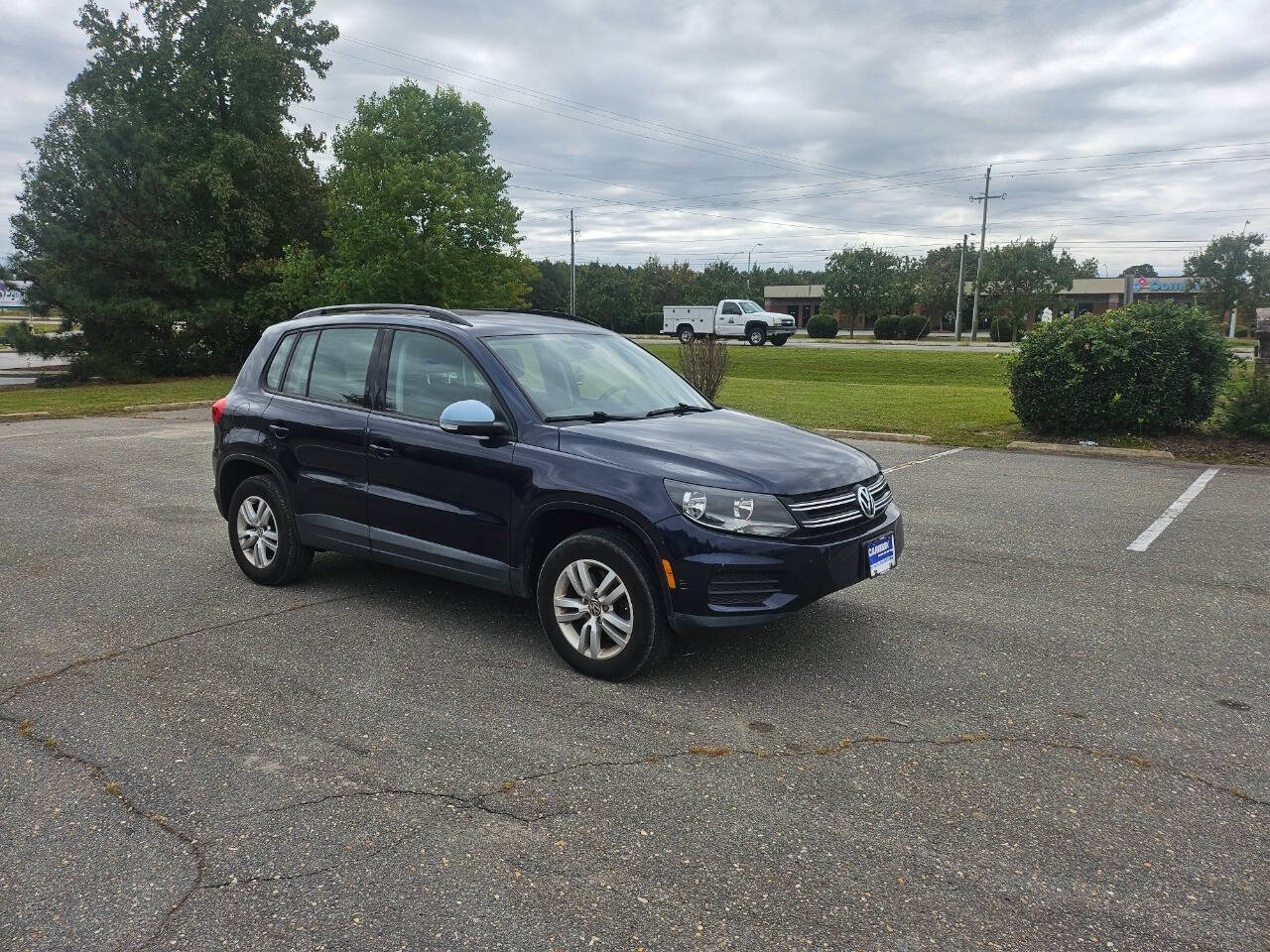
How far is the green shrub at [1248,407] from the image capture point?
38.8 ft

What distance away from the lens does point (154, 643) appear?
197 inches

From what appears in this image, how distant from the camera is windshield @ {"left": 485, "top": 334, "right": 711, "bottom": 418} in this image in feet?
16.3

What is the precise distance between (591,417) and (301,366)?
2.12 meters

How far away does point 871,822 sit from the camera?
3209mm

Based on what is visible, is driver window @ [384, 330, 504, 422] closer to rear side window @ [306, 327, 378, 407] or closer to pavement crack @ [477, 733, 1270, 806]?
rear side window @ [306, 327, 378, 407]

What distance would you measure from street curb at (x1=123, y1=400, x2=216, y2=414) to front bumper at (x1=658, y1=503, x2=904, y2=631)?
17.2 m

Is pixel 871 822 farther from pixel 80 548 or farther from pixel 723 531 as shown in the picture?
pixel 80 548

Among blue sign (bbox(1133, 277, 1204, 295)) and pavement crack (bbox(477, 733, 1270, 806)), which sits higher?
blue sign (bbox(1133, 277, 1204, 295))

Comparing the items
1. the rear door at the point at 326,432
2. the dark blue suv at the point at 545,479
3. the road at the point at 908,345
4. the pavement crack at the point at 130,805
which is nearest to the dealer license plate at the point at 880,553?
the dark blue suv at the point at 545,479

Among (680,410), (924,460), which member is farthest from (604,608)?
(924,460)

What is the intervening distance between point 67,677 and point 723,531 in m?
3.23

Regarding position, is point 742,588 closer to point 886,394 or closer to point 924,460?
point 924,460

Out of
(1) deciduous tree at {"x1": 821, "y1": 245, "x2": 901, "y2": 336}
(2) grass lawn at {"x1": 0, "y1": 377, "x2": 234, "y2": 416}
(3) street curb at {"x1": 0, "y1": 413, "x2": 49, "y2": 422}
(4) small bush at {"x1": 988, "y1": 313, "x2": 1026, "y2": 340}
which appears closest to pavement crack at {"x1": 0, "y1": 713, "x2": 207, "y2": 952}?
(3) street curb at {"x1": 0, "y1": 413, "x2": 49, "y2": 422}

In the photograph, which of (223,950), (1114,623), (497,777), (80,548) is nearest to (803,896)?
(497,777)
